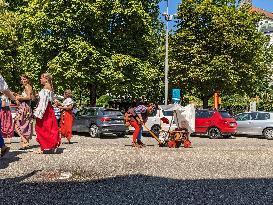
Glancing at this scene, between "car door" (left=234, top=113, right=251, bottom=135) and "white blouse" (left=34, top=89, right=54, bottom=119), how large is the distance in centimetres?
1593

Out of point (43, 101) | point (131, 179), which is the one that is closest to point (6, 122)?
point (43, 101)

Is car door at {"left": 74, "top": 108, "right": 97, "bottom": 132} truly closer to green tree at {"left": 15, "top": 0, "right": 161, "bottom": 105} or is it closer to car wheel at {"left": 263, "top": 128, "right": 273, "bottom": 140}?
green tree at {"left": 15, "top": 0, "right": 161, "bottom": 105}

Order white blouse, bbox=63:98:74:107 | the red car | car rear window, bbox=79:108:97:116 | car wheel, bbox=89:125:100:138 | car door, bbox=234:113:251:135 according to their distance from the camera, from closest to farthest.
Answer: white blouse, bbox=63:98:74:107, car wheel, bbox=89:125:100:138, car rear window, bbox=79:108:97:116, the red car, car door, bbox=234:113:251:135

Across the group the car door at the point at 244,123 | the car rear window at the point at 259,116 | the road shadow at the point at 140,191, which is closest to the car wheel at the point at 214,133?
the car door at the point at 244,123

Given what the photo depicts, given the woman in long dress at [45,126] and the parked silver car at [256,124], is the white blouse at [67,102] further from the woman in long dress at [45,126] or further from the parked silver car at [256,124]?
the parked silver car at [256,124]

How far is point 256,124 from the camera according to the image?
2412cm

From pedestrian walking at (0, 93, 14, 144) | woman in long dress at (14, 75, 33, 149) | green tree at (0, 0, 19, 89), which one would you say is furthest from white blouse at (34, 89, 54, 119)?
green tree at (0, 0, 19, 89)

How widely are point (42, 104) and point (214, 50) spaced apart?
25.8 m

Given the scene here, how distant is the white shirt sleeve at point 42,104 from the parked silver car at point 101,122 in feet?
33.8

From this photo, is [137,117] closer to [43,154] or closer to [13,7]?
[43,154]

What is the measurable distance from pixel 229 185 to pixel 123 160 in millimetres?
3445

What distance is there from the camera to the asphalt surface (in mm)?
5961

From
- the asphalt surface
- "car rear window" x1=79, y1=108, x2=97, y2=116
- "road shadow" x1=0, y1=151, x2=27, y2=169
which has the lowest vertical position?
the asphalt surface

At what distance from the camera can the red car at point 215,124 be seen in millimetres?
22938
